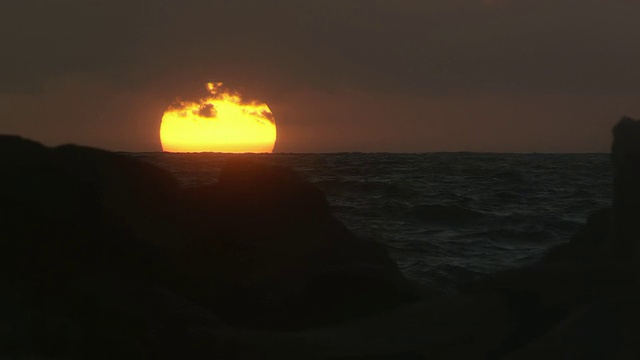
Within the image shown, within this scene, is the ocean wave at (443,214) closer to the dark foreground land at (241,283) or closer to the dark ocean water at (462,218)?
the dark ocean water at (462,218)

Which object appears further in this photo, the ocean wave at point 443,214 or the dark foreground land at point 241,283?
the ocean wave at point 443,214

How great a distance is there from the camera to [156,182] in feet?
23.1

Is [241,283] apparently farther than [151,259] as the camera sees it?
Yes

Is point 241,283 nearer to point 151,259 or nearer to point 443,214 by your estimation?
point 151,259

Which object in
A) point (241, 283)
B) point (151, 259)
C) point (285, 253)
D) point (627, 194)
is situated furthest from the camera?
point (285, 253)

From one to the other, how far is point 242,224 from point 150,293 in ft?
5.95

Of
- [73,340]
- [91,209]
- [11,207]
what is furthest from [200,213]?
[73,340]

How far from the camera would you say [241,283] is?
271 inches

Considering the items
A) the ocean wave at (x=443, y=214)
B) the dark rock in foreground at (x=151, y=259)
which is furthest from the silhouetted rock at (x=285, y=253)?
the ocean wave at (x=443, y=214)

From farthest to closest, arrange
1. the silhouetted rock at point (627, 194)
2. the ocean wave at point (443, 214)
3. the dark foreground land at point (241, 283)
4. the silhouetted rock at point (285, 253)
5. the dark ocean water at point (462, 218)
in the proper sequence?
the ocean wave at point (443, 214)
the dark ocean water at point (462, 218)
the silhouetted rock at point (285, 253)
the silhouetted rock at point (627, 194)
the dark foreground land at point (241, 283)

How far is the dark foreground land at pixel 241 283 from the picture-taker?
5.27 metres

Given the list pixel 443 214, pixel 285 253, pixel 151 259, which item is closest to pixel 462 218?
pixel 443 214

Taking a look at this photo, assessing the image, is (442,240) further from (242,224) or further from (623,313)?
(623,313)

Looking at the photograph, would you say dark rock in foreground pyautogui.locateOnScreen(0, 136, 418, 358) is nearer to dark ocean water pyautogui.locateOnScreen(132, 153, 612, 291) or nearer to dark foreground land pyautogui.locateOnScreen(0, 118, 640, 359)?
dark foreground land pyautogui.locateOnScreen(0, 118, 640, 359)
